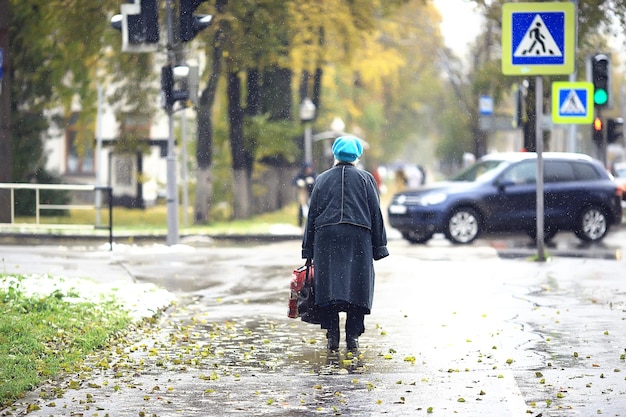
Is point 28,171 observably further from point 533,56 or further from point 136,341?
point 136,341

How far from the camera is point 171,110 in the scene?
73.2 ft

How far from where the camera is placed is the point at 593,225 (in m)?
24.8

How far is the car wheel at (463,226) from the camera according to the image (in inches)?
948

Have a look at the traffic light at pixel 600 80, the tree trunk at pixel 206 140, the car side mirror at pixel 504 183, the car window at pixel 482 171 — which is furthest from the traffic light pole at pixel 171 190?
the tree trunk at pixel 206 140

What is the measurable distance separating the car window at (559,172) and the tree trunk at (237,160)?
10761mm

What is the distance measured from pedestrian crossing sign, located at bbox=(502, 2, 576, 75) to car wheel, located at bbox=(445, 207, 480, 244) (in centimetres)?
583

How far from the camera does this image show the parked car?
24141 millimetres

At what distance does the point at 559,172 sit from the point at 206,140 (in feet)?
35.3

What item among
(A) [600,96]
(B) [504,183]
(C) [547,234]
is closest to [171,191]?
(B) [504,183]

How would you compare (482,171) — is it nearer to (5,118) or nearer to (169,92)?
(169,92)

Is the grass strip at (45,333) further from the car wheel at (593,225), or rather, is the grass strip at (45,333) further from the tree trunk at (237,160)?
the tree trunk at (237,160)

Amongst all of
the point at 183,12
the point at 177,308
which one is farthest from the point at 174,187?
the point at 177,308

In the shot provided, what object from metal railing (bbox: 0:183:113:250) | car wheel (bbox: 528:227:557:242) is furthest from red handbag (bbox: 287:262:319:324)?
car wheel (bbox: 528:227:557:242)

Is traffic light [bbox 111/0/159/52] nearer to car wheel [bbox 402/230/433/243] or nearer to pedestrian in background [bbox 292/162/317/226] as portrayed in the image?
car wheel [bbox 402/230/433/243]
